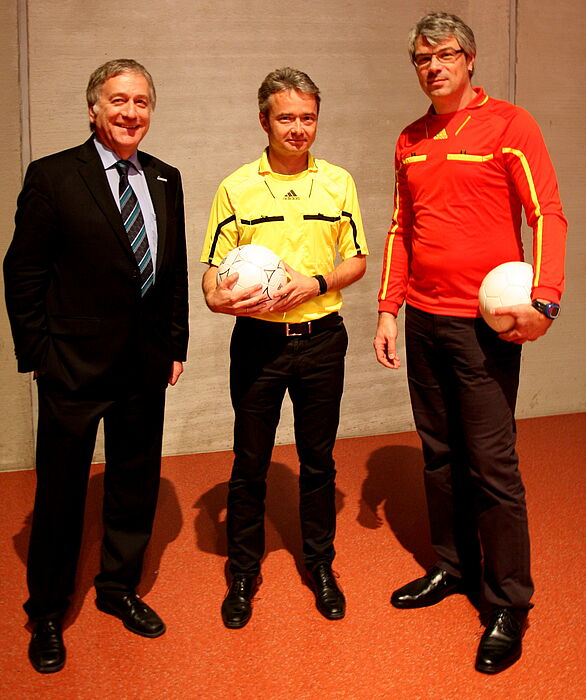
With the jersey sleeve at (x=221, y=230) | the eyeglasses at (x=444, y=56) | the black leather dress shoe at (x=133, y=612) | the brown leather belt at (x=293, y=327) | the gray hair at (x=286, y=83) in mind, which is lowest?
the black leather dress shoe at (x=133, y=612)

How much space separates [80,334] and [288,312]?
0.65m

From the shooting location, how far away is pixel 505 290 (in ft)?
6.85

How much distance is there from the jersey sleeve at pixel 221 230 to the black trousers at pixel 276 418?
0.25m

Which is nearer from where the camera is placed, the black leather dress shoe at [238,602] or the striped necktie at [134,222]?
the striped necktie at [134,222]

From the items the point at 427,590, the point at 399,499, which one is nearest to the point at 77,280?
the point at 427,590

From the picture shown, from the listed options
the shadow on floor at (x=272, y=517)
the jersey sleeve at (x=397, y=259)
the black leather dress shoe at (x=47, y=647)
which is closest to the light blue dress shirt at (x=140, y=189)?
the jersey sleeve at (x=397, y=259)

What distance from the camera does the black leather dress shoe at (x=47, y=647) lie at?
220 centimetres

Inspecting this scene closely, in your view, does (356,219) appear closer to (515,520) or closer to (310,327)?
(310,327)

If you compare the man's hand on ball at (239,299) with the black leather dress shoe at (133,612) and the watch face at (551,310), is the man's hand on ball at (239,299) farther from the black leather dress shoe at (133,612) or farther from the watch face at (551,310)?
the black leather dress shoe at (133,612)

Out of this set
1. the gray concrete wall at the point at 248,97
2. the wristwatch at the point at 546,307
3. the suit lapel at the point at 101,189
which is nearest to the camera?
the wristwatch at the point at 546,307

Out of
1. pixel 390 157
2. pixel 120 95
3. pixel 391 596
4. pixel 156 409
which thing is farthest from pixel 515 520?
pixel 390 157

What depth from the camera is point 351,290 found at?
14.3ft

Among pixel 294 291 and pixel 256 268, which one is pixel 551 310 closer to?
pixel 294 291

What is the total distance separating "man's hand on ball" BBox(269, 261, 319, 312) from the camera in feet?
7.31
